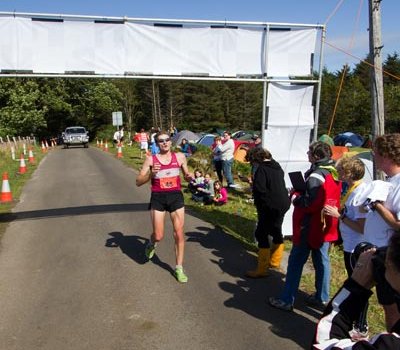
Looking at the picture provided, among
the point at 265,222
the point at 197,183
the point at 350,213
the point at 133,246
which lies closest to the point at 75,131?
the point at 197,183

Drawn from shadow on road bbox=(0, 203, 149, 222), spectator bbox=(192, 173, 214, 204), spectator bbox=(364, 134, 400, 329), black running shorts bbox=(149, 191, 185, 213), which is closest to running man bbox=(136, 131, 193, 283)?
black running shorts bbox=(149, 191, 185, 213)

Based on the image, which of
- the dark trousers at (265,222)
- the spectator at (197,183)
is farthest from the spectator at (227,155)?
the dark trousers at (265,222)

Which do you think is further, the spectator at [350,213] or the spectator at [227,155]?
the spectator at [227,155]

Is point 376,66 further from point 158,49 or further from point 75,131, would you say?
point 75,131

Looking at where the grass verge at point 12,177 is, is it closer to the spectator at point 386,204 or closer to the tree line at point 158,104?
the spectator at point 386,204

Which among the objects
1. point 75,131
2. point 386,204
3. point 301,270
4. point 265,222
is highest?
point 386,204

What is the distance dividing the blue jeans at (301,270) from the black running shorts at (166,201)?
170cm

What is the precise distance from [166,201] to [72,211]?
5330 mm

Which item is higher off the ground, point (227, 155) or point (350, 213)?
point (350, 213)

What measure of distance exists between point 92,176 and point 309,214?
13834 mm

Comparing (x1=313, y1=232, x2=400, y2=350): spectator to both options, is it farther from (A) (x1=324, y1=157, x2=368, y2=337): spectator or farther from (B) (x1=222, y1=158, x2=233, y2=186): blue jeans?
(B) (x1=222, y1=158, x2=233, y2=186): blue jeans

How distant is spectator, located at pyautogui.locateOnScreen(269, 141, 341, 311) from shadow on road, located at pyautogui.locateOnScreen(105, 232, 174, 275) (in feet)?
6.02

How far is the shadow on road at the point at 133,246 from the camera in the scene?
21.5 ft

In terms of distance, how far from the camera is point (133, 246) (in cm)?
746
